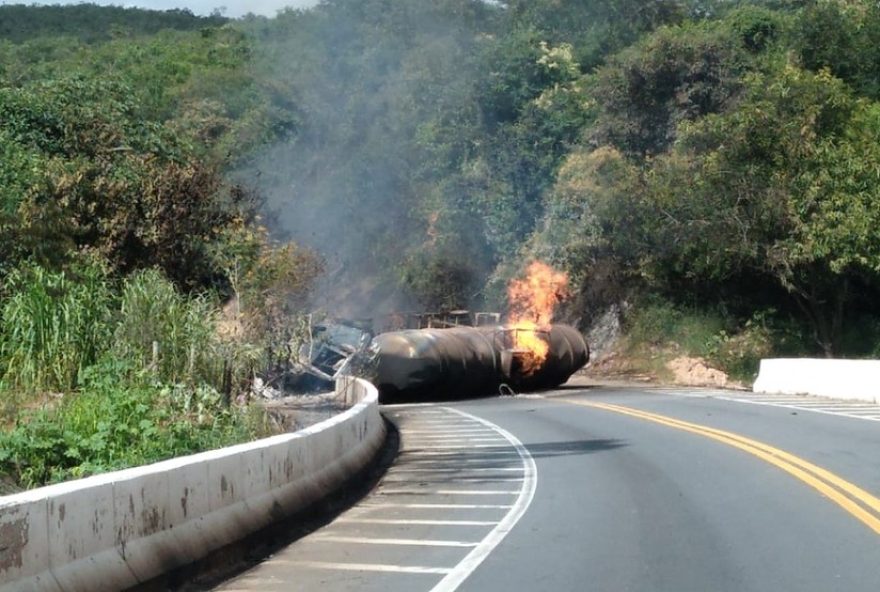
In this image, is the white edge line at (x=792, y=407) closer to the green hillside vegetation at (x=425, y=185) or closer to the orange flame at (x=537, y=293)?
the green hillside vegetation at (x=425, y=185)

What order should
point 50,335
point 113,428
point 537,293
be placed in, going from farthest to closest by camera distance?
point 537,293 → point 50,335 → point 113,428

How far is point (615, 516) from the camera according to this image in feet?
44.5

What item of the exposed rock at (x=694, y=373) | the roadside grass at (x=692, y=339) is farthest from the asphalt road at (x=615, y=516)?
the roadside grass at (x=692, y=339)

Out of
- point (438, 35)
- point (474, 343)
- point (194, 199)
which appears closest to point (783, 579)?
point (194, 199)

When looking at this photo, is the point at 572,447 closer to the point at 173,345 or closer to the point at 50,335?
the point at 173,345

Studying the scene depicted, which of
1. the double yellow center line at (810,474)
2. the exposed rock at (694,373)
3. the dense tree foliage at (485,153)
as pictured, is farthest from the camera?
the exposed rock at (694,373)

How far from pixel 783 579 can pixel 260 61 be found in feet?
235

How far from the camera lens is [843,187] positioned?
1617 inches

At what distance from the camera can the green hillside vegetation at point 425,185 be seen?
19.8m

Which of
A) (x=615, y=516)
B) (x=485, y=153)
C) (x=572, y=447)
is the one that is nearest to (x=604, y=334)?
(x=485, y=153)

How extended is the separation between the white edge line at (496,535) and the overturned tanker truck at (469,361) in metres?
15.7

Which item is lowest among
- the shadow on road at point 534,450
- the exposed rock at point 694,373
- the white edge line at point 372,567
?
the exposed rock at point 694,373

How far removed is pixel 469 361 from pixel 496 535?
25.1 metres

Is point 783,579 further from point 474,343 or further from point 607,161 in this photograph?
point 607,161
